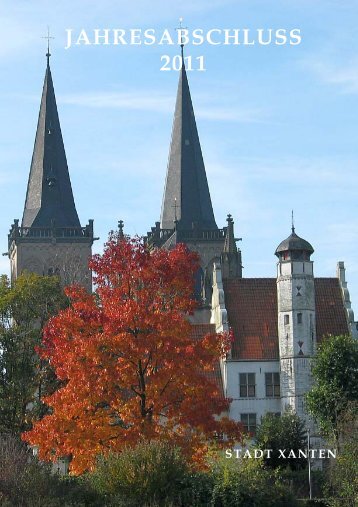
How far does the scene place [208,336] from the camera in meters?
44.8

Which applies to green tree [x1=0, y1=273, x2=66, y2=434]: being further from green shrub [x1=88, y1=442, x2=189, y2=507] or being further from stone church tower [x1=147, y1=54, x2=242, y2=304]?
stone church tower [x1=147, y1=54, x2=242, y2=304]

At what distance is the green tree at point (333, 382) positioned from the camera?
195 ft

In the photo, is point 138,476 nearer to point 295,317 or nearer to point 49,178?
point 295,317

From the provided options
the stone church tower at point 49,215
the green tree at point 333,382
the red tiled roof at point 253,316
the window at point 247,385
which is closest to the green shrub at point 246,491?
the green tree at point 333,382

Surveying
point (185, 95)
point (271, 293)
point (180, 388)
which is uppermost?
point (185, 95)

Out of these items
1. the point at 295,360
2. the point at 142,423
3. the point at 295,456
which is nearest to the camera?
the point at 142,423

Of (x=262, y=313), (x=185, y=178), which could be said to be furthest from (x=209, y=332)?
(x=185, y=178)

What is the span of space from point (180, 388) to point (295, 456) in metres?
16.2

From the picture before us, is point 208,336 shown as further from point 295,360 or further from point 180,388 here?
point 295,360

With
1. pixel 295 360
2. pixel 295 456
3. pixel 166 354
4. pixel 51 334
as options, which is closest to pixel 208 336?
pixel 166 354

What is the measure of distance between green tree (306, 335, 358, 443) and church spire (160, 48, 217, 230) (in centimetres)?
6430

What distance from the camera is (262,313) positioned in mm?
69688

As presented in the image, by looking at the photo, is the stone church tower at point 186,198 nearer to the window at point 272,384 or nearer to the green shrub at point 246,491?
the window at point 272,384

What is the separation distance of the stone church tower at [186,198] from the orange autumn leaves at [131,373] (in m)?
76.4
